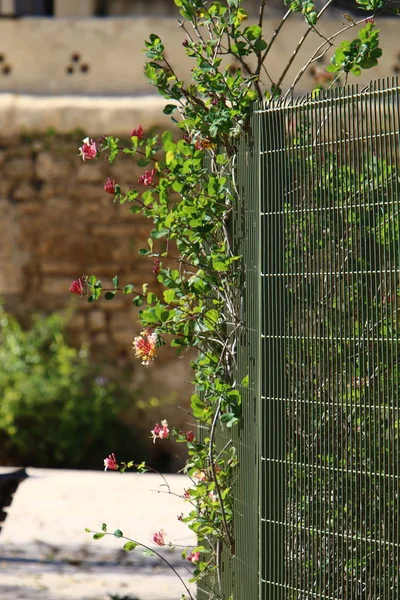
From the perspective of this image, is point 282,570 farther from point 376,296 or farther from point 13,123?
point 13,123

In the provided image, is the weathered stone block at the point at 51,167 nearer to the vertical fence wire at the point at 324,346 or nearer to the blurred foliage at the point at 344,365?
the vertical fence wire at the point at 324,346

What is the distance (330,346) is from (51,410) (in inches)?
226

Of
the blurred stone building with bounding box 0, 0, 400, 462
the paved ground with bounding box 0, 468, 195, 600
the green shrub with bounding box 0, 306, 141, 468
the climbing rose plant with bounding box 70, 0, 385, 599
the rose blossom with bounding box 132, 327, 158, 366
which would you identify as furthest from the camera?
the blurred stone building with bounding box 0, 0, 400, 462

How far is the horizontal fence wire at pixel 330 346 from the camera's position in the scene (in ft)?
10.0

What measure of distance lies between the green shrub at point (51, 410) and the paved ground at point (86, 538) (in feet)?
1.84

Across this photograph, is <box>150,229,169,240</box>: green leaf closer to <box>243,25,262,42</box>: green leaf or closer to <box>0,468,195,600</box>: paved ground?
<box>243,25,262,42</box>: green leaf

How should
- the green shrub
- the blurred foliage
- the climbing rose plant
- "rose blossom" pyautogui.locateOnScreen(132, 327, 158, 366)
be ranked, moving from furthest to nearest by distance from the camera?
1. the green shrub
2. "rose blossom" pyautogui.locateOnScreen(132, 327, 158, 366)
3. the climbing rose plant
4. the blurred foliage

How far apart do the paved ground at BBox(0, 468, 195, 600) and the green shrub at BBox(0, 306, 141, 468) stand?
1.84 ft

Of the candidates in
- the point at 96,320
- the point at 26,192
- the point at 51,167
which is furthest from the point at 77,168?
the point at 96,320

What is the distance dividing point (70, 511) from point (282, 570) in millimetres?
3605

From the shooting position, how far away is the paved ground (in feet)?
17.0

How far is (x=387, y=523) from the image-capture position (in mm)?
3049

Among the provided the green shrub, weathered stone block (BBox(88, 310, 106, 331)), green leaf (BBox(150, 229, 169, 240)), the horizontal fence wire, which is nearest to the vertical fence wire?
the horizontal fence wire

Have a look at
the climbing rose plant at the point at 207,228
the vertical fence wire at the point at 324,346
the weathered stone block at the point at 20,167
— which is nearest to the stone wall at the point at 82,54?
the weathered stone block at the point at 20,167
